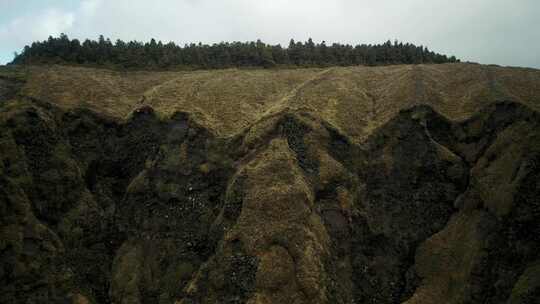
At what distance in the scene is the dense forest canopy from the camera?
275 ft

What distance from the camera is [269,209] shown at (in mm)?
44250

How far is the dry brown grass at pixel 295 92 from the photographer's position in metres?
57.6

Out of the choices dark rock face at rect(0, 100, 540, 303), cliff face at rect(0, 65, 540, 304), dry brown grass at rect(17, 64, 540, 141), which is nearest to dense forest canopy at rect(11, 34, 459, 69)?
dry brown grass at rect(17, 64, 540, 141)

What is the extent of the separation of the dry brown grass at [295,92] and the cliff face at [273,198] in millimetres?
539

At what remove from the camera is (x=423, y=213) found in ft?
156

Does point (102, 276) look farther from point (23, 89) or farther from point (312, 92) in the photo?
point (312, 92)

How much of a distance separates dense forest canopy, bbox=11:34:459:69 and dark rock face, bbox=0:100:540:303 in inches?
1179

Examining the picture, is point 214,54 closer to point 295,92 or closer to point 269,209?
point 295,92

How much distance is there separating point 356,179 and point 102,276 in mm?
27902

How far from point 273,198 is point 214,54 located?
5279 cm

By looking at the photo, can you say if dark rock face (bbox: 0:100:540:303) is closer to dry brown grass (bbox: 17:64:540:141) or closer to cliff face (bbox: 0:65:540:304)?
cliff face (bbox: 0:65:540:304)

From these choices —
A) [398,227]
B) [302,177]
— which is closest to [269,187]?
[302,177]

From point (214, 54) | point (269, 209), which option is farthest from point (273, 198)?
point (214, 54)

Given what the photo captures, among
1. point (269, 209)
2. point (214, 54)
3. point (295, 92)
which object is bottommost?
point (269, 209)
